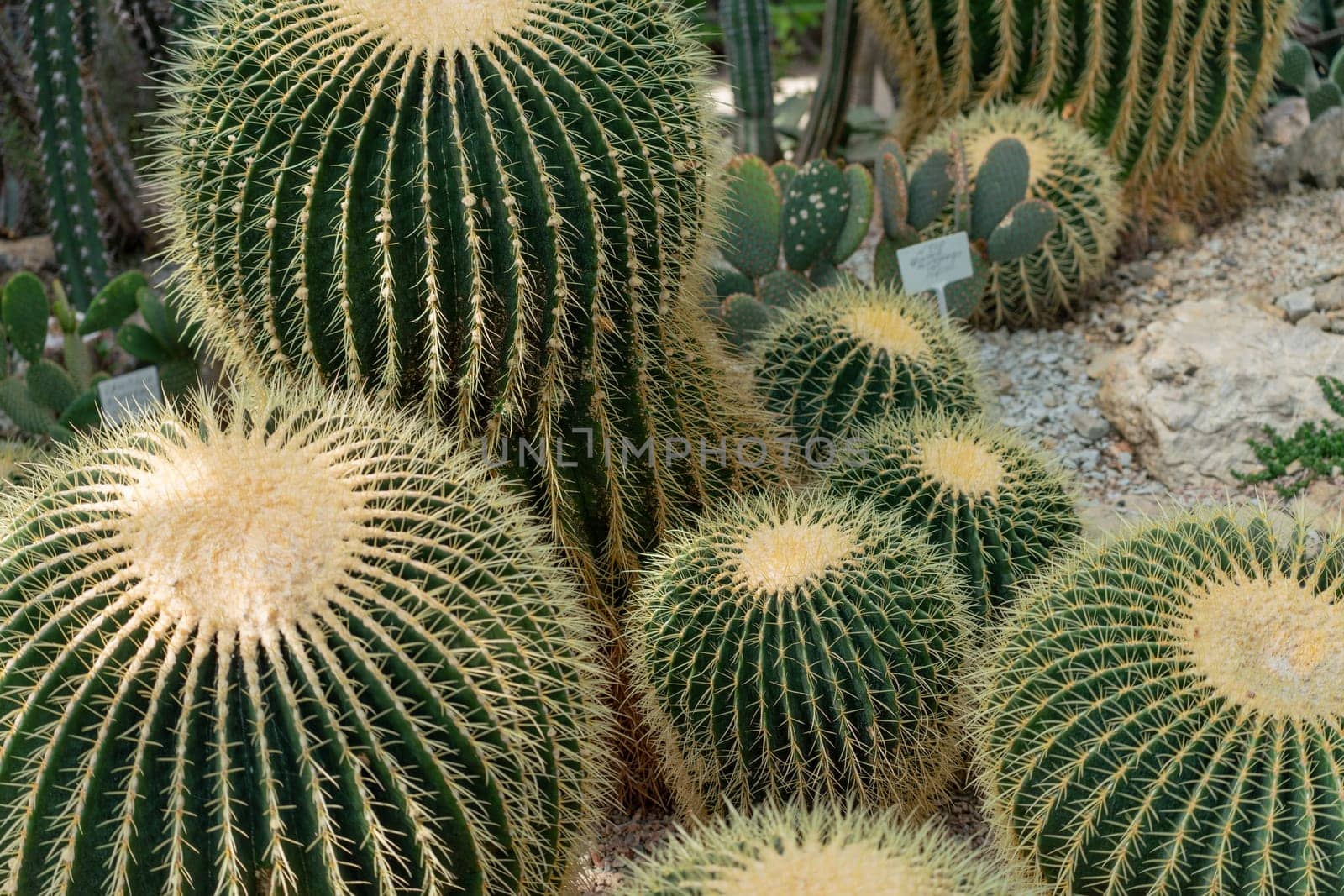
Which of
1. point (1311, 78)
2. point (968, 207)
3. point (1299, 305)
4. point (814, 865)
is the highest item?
point (814, 865)

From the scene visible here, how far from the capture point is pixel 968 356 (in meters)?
3.04

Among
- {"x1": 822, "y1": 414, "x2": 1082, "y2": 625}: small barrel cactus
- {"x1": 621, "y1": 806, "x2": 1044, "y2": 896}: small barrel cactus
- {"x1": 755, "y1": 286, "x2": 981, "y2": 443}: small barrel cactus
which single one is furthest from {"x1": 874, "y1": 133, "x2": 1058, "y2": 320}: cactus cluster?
{"x1": 621, "y1": 806, "x2": 1044, "y2": 896}: small barrel cactus

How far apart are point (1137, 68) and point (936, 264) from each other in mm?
1283

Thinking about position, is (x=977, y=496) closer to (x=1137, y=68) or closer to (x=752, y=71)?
(x=1137, y=68)

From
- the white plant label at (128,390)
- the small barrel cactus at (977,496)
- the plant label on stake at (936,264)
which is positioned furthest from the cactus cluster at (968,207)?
the white plant label at (128,390)

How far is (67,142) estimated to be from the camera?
13.3 feet

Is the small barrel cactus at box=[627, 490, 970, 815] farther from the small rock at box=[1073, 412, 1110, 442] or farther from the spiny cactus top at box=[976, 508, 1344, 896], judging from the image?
the small rock at box=[1073, 412, 1110, 442]

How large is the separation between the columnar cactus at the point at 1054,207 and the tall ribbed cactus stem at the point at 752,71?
3.76 ft

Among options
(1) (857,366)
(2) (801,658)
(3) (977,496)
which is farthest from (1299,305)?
(2) (801,658)

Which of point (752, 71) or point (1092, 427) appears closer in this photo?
point (1092, 427)

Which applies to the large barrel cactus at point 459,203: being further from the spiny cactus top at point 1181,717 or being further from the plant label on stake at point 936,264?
the plant label on stake at point 936,264

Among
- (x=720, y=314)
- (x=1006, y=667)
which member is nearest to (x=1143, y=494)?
(x=720, y=314)

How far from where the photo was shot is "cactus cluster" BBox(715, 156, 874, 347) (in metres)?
3.33

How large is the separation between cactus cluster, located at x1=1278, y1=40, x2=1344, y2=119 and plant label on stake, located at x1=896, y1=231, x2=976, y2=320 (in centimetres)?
184
